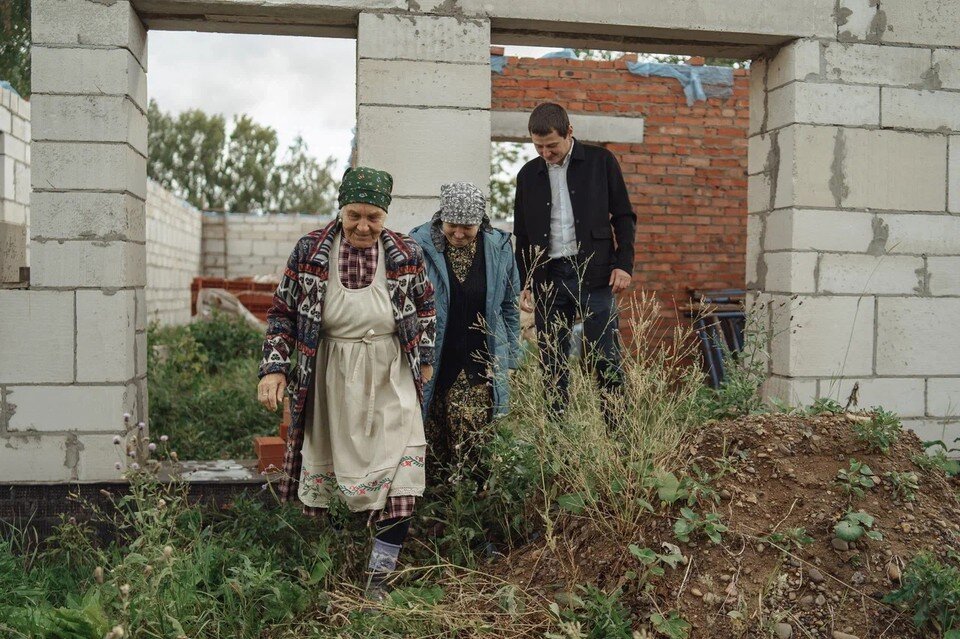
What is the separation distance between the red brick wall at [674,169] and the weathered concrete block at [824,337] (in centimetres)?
387

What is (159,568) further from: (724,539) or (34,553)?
(724,539)

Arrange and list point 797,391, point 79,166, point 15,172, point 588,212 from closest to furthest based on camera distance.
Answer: point 79,166
point 588,212
point 797,391
point 15,172

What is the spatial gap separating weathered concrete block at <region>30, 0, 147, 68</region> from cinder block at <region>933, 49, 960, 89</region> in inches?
174

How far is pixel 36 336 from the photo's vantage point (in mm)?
4379

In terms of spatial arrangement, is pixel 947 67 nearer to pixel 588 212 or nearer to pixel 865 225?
pixel 865 225

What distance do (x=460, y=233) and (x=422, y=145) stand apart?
3.32 feet

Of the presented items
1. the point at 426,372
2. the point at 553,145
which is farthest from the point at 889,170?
the point at 426,372

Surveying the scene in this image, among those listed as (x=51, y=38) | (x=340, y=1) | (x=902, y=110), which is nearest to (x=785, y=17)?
(x=902, y=110)

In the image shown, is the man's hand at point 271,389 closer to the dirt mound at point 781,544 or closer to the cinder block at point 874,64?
the dirt mound at point 781,544

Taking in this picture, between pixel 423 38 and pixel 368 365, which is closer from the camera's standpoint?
pixel 368 365

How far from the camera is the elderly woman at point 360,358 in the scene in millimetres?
3324

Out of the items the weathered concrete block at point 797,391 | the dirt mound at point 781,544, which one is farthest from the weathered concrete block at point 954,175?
the dirt mound at point 781,544

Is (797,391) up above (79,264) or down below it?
below

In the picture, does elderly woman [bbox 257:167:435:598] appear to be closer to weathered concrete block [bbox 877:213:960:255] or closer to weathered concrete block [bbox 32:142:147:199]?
weathered concrete block [bbox 32:142:147:199]
